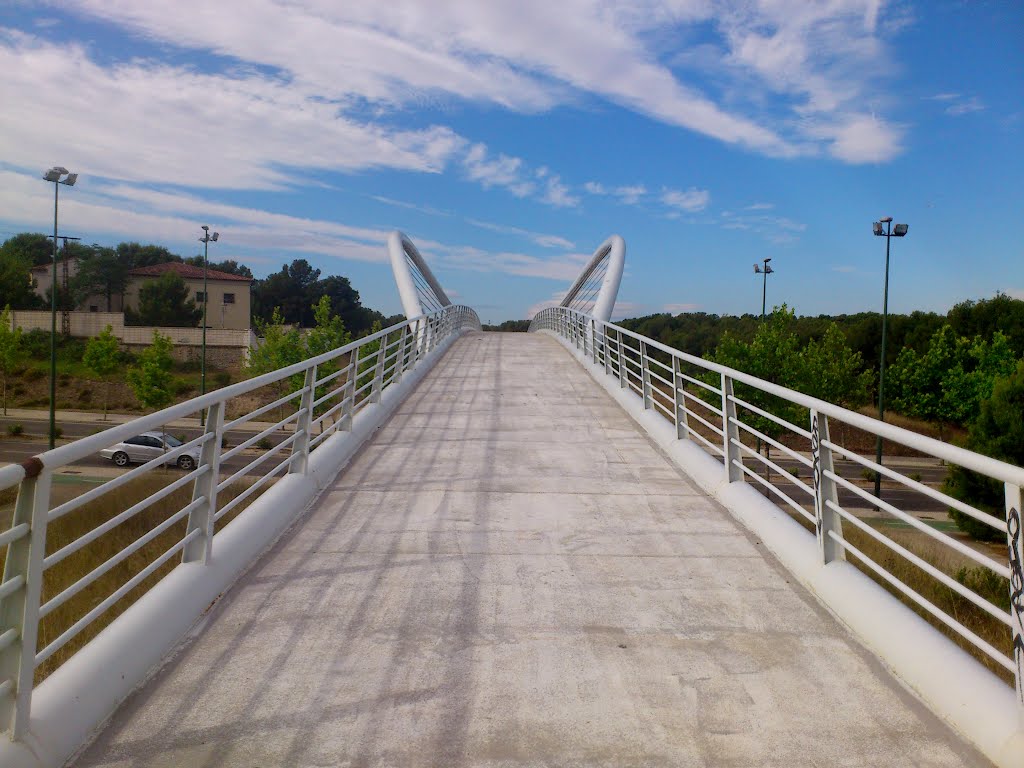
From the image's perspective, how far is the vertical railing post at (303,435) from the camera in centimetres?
682

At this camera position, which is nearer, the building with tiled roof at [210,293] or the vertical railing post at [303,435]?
the vertical railing post at [303,435]

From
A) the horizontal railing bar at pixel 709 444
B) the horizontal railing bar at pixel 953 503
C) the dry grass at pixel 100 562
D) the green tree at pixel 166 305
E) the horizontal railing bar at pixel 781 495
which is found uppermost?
the green tree at pixel 166 305

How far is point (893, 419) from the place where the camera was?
5406 centimetres

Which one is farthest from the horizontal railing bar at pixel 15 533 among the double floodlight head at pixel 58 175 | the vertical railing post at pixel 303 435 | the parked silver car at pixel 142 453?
the double floodlight head at pixel 58 175

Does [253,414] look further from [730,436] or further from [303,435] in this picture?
[730,436]

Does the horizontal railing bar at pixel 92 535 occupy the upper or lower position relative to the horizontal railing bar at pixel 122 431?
lower

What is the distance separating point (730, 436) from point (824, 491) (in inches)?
84.7

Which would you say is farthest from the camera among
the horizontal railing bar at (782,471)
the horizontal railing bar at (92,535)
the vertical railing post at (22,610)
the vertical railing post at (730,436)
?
the vertical railing post at (730,436)

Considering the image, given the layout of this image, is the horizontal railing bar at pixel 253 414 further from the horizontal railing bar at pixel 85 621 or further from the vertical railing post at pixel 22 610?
the vertical railing post at pixel 22 610

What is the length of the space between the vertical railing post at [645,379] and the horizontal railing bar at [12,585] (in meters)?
8.52

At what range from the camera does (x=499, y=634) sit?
4.06 meters

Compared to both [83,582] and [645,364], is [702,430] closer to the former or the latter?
[645,364]

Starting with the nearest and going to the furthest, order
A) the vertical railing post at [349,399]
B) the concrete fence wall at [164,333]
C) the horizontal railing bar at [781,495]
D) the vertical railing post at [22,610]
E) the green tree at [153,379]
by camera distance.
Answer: the vertical railing post at [22,610], the horizontal railing bar at [781,495], the vertical railing post at [349,399], the green tree at [153,379], the concrete fence wall at [164,333]

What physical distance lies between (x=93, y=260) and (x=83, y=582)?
9606 centimetres
